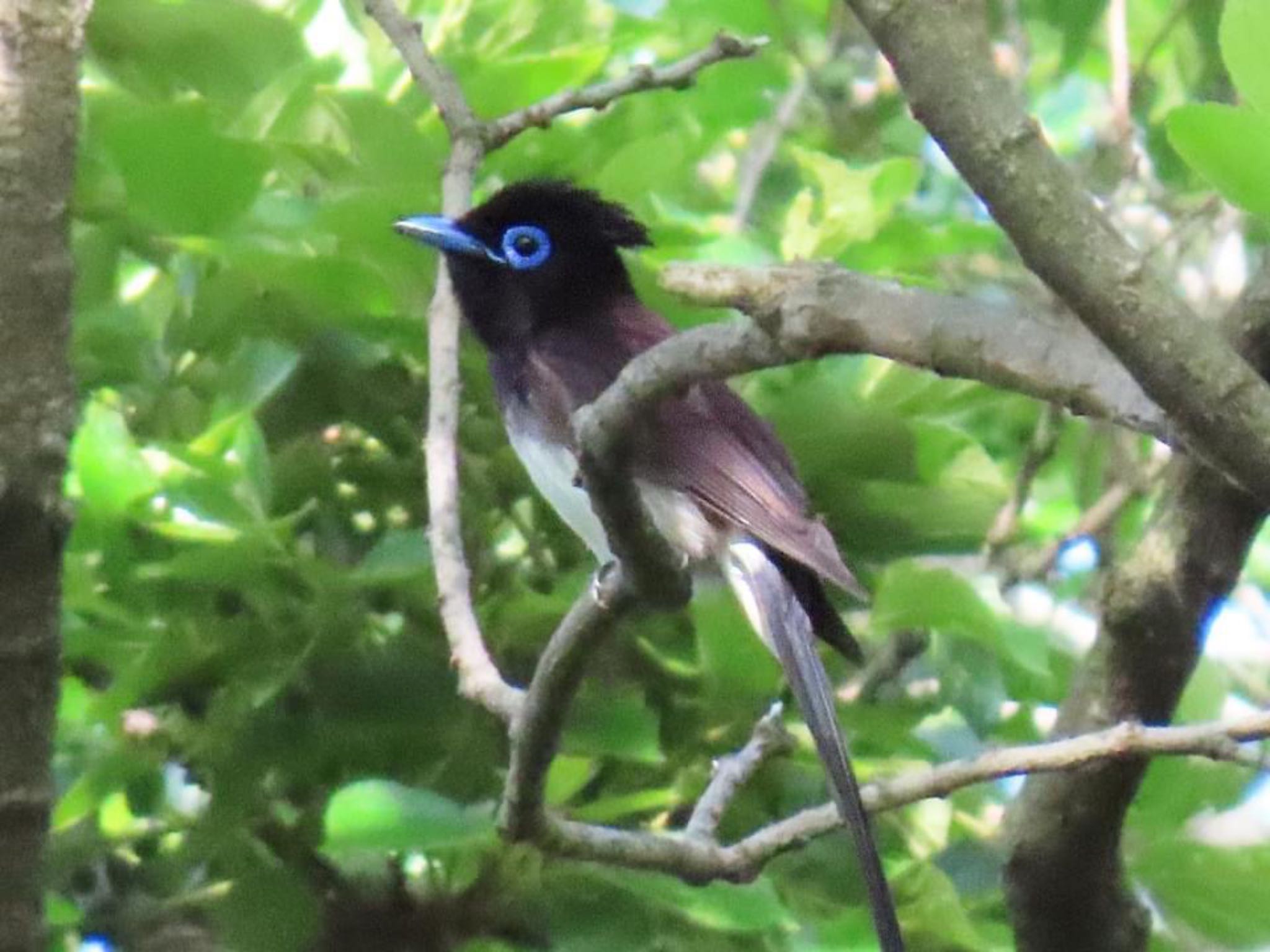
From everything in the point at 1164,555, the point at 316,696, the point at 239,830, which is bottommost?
the point at 239,830

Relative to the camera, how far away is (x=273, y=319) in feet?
5.56

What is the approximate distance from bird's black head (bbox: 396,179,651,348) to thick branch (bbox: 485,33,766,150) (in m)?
0.24

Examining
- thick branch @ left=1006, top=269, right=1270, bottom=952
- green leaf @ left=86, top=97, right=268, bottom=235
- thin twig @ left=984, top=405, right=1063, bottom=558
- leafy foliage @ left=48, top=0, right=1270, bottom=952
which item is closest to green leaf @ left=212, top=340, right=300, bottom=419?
leafy foliage @ left=48, top=0, right=1270, bottom=952

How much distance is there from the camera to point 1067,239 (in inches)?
40.6

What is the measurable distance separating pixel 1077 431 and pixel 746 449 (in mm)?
866

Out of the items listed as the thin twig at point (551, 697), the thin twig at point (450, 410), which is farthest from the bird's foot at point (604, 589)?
the thin twig at point (450, 410)

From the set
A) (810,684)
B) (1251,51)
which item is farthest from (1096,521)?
(1251,51)

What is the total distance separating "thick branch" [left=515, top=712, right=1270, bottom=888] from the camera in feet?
4.31

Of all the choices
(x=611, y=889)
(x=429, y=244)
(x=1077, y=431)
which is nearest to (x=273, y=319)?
(x=429, y=244)

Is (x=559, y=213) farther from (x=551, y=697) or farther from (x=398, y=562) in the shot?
(x=551, y=697)

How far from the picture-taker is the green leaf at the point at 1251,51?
43.6 inches

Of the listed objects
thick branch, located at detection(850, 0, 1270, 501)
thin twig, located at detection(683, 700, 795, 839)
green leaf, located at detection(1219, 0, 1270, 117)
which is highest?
green leaf, located at detection(1219, 0, 1270, 117)

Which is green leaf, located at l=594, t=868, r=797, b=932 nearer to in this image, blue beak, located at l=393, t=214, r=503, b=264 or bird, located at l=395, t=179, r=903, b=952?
bird, located at l=395, t=179, r=903, b=952

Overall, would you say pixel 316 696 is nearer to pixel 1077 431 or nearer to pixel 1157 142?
pixel 1077 431
